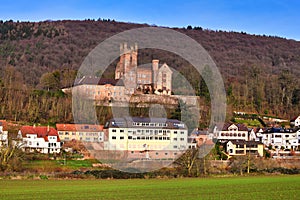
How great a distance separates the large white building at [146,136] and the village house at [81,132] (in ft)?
4.95

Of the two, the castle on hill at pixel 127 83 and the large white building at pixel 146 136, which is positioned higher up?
the castle on hill at pixel 127 83

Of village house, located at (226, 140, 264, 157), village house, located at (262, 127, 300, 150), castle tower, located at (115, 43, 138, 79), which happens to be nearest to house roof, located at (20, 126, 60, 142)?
village house, located at (226, 140, 264, 157)

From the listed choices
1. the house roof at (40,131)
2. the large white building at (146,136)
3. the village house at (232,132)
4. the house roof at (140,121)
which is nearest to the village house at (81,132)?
Result: the large white building at (146,136)

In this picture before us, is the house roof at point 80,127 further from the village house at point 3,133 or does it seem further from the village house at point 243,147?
the village house at point 243,147

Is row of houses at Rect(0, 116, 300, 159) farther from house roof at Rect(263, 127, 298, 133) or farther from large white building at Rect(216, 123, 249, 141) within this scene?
house roof at Rect(263, 127, 298, 133)

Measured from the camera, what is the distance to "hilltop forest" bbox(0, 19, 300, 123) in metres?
74.3

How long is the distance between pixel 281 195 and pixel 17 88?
60.8m

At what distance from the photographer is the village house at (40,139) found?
194 feet

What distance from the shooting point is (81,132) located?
67.0 meters

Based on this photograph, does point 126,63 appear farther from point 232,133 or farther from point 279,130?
point 279,130

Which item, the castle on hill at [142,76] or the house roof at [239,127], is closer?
the house roof at [239,127]

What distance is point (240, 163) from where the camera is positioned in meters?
49.0

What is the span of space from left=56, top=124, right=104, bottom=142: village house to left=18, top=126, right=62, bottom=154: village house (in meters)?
3.37

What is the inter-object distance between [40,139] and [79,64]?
7488 centimetres
